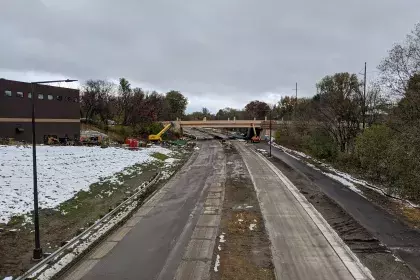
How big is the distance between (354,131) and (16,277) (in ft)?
142

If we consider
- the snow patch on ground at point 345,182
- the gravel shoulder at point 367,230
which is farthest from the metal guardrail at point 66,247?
the snow patch on ground at point 345,182

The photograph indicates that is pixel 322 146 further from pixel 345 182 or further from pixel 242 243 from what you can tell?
pixel 242 243

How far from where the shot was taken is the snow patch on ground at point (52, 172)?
806 inches

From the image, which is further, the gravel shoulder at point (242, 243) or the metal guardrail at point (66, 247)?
the gravel shoulder at point (242, 243)

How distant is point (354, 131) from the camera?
1871 inches

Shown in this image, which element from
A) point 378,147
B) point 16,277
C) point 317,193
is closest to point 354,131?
point 378,147

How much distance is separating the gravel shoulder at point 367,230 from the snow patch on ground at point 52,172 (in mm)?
14970

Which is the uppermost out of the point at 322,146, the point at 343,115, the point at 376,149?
the point at 343,115

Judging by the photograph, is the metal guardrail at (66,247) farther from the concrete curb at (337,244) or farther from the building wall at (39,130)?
the building wall at (39,130)

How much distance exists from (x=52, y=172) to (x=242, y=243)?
1734 centimetres

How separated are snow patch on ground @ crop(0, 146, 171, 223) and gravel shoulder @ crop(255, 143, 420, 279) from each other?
14970 mm

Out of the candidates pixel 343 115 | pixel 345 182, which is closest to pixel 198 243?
pixel 345 182

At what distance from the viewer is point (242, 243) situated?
51.3 feet

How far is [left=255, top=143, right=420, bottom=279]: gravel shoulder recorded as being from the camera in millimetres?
13297
